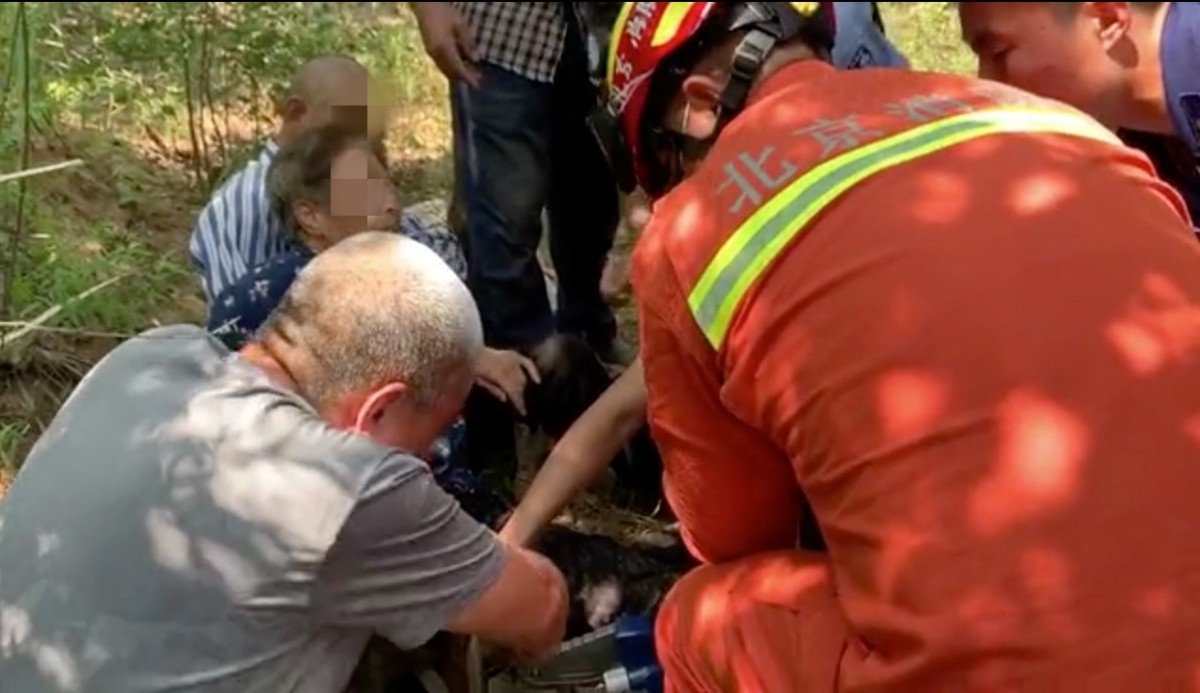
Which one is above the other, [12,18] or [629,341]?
[12,18]

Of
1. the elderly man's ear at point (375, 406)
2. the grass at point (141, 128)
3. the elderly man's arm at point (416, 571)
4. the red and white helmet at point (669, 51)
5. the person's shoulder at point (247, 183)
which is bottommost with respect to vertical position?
the grass at point (141, 128)

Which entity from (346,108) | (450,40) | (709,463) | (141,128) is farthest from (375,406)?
(141,128)

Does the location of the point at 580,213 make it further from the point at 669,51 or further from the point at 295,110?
the point at 669,51

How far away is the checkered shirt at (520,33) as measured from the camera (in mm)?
3486

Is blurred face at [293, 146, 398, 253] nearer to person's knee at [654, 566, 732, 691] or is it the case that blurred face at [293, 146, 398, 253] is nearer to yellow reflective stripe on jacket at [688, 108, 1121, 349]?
person's knee at [654, 566, 732, 691]

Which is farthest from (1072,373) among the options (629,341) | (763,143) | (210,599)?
(629,341)

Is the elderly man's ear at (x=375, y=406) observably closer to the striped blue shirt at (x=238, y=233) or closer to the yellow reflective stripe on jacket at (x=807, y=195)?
the yellow reflective stripe on jacket at (x=807, y=195)

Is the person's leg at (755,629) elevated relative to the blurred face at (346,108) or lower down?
lower down

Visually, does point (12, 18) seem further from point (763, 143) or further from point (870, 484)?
point (870, 484)

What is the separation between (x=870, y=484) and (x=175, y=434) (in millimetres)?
831

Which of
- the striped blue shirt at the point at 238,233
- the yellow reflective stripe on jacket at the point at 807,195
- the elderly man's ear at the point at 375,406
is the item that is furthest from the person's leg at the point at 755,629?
the striped blue shirt at the point at 238,233

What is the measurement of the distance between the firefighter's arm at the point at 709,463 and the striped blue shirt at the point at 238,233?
3.64ft

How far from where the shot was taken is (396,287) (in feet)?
7.02

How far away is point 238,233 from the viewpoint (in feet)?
10.2
